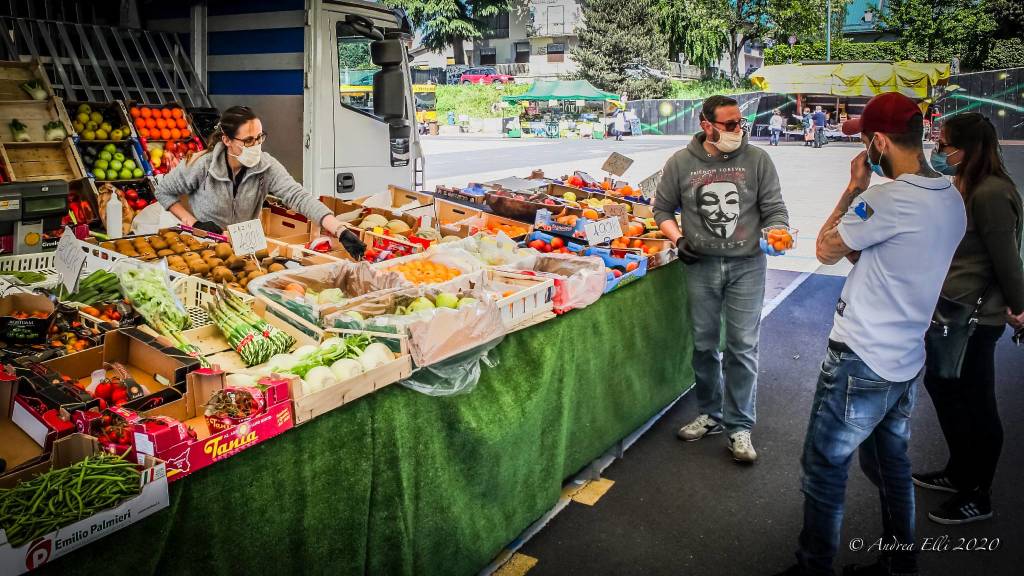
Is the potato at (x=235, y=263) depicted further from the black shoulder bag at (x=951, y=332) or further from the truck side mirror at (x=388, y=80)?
the black shoulder bag at (x=951, y=332)

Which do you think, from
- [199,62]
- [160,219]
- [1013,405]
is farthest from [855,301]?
[199,62]

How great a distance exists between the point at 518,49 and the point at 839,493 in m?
45.3

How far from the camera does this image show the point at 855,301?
2.88 m

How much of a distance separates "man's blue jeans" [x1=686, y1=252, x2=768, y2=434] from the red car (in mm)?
43429

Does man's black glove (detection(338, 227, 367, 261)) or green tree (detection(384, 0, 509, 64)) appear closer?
man's black glove (detection(338, 227, 367, 261))

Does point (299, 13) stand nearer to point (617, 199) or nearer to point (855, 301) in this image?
point (617, 199)

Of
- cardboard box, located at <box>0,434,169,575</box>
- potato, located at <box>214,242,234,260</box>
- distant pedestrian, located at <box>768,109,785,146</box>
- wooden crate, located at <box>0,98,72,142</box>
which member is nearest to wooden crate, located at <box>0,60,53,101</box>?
wooden crate, located at <box>0,98,72,142</box>

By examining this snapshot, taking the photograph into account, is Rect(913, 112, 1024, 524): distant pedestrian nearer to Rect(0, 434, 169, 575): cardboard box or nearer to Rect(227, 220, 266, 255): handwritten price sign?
Rect(227, 220, 266, 255): handwritten price sign

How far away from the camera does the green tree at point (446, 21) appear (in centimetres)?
3925

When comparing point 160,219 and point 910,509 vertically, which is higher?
point 160,219

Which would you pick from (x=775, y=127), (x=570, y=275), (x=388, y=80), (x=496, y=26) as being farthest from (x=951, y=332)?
(x=496, y=26)

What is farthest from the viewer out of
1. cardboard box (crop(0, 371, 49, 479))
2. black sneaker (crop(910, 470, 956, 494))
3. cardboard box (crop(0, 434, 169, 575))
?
black sneaker (crop(910, 470, 956, 494))

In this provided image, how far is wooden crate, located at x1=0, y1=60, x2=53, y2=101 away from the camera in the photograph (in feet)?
20.4

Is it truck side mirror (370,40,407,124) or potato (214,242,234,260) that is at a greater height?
truck side mirror (370,40,407,124)
